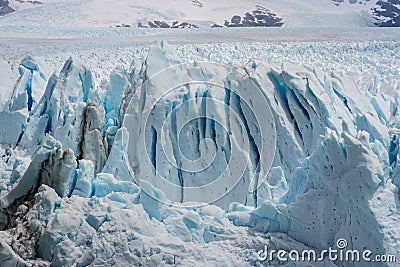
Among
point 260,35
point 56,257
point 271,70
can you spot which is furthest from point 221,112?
point 260,35

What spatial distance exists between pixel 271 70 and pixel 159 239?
3106 millimetres

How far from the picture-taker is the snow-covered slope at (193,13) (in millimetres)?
22469

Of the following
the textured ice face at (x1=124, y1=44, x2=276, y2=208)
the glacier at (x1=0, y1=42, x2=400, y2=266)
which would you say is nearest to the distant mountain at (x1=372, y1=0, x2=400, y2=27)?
the glacier at (x1=0, y1=42, x2=400, y2=266)

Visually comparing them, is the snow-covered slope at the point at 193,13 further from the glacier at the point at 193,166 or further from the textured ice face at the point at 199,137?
the textured ice face at the point at 199,137

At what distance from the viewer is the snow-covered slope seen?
2247cm

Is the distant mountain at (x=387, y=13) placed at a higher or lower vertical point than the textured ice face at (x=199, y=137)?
higher

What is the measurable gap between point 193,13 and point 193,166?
2380 centimetres

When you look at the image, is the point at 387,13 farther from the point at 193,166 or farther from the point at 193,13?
the point at 193,166

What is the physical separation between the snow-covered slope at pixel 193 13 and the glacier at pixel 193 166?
1587 centimetres

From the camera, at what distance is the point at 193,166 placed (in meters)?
5.30

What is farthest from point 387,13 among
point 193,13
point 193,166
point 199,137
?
point 193,166

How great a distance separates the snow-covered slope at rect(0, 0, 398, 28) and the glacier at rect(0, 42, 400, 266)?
15873 mm

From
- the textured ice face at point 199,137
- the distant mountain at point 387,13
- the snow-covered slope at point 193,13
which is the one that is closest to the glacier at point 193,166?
the textured ice face at point 199,137

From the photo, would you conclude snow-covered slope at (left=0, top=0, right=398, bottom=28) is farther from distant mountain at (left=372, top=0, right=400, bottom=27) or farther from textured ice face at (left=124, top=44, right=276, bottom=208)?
textured ice face at (left=124, top=44, right=276, bottom=208)
